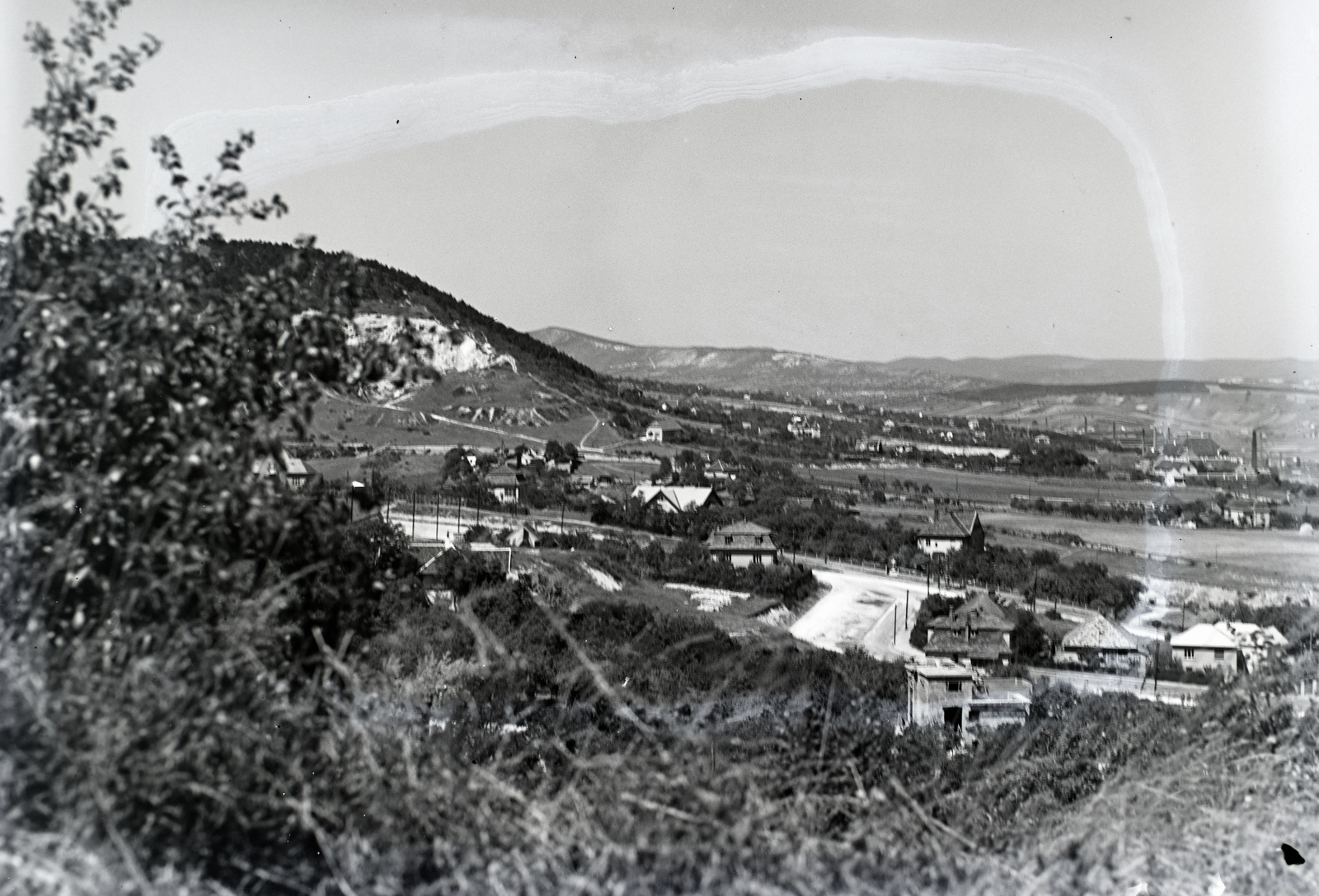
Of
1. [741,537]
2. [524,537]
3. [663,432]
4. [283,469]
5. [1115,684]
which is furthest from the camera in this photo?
[663,432]

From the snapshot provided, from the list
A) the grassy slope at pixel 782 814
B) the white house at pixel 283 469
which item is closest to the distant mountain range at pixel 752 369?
the white house at pixel 283 469

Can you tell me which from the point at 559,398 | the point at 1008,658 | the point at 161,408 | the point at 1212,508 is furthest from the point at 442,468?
the point at 1212,508

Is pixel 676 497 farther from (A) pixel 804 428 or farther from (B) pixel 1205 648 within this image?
(B) pixel 1205 648

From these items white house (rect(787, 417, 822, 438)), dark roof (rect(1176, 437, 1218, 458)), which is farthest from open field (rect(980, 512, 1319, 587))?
white house (rect(787, 417, 822, 438))

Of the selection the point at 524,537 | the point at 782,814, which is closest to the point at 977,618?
the point at 524,537

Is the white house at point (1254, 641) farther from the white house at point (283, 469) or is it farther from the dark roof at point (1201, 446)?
the white house at point (283, 469)

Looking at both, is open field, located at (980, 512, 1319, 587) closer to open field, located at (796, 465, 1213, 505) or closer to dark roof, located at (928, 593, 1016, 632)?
open field, located at (796, 465, 1213, 505)
